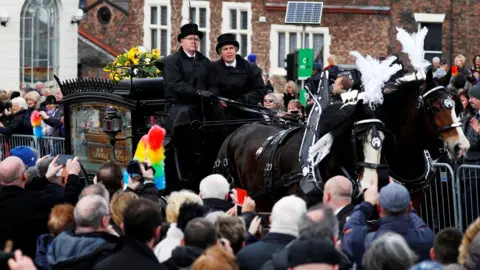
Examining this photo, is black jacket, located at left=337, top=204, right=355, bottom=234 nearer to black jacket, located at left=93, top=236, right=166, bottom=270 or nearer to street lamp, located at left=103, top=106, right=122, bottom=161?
black jacket, located at left=93, top=236, right=166, bottom=270

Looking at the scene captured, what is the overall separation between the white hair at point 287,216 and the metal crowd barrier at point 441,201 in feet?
17.8

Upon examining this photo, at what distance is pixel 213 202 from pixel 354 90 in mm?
3662

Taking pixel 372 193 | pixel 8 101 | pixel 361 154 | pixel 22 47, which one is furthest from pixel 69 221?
pixel 22 47

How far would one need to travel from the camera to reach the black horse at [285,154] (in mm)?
13758

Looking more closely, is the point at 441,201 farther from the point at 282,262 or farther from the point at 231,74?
the point at 282,262

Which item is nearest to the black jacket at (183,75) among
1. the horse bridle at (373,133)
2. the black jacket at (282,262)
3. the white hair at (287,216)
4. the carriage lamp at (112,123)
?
the carriage lamp at (112,123)

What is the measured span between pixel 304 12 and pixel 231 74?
49.1ft

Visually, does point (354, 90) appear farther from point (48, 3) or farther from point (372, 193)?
point (48, 3)

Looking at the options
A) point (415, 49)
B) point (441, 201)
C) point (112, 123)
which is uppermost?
point (415, 49)

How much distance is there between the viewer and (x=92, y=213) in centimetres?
1008

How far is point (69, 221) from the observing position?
35.7 feet

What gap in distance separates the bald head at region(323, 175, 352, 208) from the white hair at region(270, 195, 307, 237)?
1195mm

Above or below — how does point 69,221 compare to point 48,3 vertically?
below

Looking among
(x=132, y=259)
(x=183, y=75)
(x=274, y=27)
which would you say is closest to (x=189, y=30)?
(x=183, y=75)
